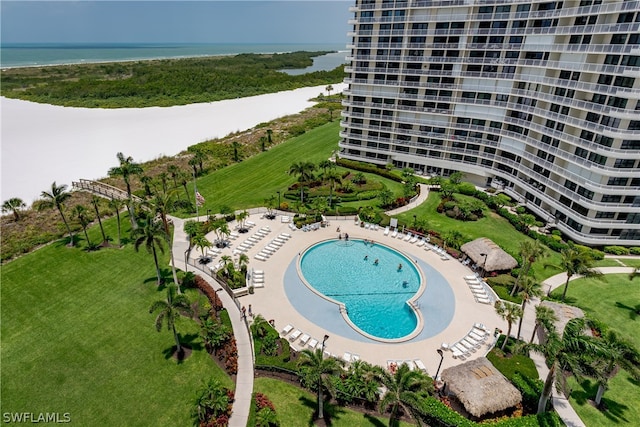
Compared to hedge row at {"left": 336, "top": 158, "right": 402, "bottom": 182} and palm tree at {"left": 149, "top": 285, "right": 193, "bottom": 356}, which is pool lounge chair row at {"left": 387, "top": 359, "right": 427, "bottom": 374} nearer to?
palm tree at {"left": 149, "top": 285, "right": 193, "bottom": 356}

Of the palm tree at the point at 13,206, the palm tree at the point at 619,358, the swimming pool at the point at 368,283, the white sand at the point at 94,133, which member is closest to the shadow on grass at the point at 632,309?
the palm tree at the point at 619,358

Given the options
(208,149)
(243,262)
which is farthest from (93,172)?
(243,262)

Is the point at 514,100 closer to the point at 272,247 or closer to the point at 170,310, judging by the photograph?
the point at 272,247

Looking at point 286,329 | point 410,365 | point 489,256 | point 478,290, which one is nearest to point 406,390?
point 410,365

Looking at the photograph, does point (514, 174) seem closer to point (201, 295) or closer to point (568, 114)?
point (568, 114)

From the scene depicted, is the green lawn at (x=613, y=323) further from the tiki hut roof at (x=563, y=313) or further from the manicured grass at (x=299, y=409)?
the manicured grass at (x=299, y=409)

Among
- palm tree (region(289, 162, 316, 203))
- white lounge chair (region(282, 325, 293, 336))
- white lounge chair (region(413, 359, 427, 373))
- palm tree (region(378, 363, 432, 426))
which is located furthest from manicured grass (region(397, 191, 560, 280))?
palm tree (region(378, 363, 432, 426))
